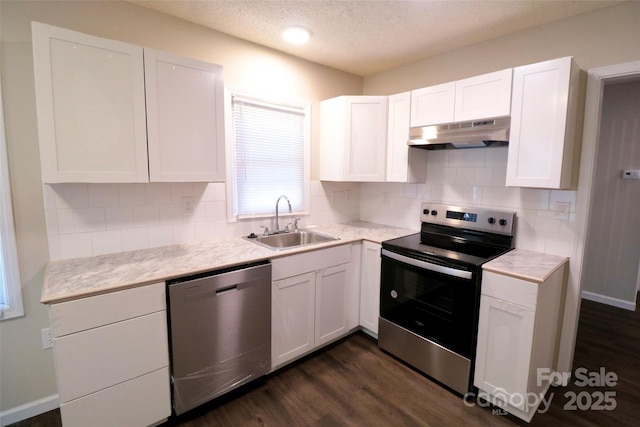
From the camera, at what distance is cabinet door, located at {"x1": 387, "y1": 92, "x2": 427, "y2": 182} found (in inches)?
101

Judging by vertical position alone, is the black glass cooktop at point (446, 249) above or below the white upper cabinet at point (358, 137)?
below

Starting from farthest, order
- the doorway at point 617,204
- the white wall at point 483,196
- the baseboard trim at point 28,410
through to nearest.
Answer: the doorway at point 617,204 → the white wall at point 483,196 → the baseboard trim at point 28,410

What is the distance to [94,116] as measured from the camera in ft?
5.24

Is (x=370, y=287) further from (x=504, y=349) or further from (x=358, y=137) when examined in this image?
(x=358, y=137)

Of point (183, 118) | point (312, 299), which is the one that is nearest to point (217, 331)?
point (312, 299)

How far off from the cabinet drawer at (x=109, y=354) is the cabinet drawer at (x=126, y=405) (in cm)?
4

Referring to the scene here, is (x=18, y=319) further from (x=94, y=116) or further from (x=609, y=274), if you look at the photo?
(x=609, y=274)

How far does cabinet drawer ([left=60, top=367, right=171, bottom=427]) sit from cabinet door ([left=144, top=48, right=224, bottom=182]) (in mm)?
1134

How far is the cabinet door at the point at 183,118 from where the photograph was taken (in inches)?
69.3

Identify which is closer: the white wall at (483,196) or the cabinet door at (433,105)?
the white wall at (483,196)

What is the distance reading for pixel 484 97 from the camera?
2076 mm

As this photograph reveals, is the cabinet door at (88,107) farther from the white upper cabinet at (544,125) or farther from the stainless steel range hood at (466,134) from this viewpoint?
the white upper cabinet at (544,125)

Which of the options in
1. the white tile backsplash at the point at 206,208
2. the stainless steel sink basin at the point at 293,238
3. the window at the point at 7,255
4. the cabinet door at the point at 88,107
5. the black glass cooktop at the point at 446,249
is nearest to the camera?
the cabinet door at the point at 88,107

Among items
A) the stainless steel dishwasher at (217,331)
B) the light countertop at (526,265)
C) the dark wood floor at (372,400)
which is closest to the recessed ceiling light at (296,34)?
the stainless steel dishwasher at (217,331)
